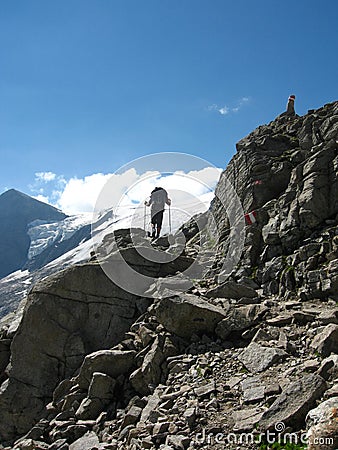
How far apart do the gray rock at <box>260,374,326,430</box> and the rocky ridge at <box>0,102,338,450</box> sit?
0.04 m

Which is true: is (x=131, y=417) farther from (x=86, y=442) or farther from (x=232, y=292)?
(x=232, y=292)

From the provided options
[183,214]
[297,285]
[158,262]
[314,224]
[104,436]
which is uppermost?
[183,214]

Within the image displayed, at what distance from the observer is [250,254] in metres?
23.5

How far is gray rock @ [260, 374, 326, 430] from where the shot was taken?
10086 mm

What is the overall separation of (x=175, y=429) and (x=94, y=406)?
549 cm

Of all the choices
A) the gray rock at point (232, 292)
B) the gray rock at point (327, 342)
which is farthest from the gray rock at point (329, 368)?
the gray rock at point (232, 292)

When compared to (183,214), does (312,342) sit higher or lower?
lower

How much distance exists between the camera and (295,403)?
34.1ft

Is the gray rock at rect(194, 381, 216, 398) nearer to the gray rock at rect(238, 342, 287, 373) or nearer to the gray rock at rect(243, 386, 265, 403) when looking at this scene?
the gray rock at rect(243, 386, 265, 403)

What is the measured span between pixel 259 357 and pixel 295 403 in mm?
3480

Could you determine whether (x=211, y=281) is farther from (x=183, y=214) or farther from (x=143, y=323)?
(x=183, y=214)

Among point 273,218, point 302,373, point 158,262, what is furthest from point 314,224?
point 302,373

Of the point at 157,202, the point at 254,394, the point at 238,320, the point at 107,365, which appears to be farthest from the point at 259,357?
the point at 157,202
